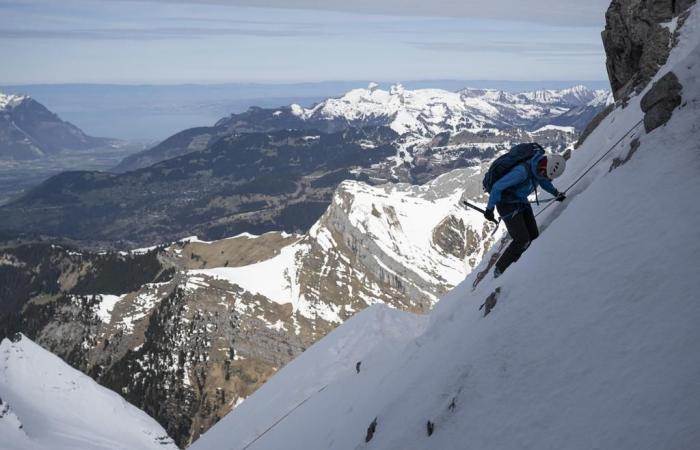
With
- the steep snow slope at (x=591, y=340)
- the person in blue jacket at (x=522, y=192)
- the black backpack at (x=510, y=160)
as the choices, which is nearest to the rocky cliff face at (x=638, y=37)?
the steep snow slope at (x=591, y=340)

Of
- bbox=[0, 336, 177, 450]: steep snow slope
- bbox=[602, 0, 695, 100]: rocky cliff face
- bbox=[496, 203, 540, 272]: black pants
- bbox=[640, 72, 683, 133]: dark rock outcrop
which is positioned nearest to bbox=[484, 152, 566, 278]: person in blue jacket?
bbox=[496, 203, 540, 272]: black pants

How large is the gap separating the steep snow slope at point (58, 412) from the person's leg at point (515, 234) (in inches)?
4535

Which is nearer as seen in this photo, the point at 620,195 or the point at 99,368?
the point at 620,195

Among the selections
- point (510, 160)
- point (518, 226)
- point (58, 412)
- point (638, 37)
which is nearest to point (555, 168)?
point (510, 160)

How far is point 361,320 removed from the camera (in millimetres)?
38906

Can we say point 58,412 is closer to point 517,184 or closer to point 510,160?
point 517,184

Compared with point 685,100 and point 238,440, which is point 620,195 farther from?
point 238,440

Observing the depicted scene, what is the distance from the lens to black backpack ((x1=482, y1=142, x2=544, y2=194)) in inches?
737

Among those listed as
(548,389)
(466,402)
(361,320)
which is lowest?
(361,320)

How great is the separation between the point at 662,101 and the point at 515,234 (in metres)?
6.54

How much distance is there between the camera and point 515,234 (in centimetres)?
1975

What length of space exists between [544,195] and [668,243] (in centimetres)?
3612

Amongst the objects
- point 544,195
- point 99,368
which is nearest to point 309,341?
point 99,368

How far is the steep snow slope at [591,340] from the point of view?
9703 millimetres
